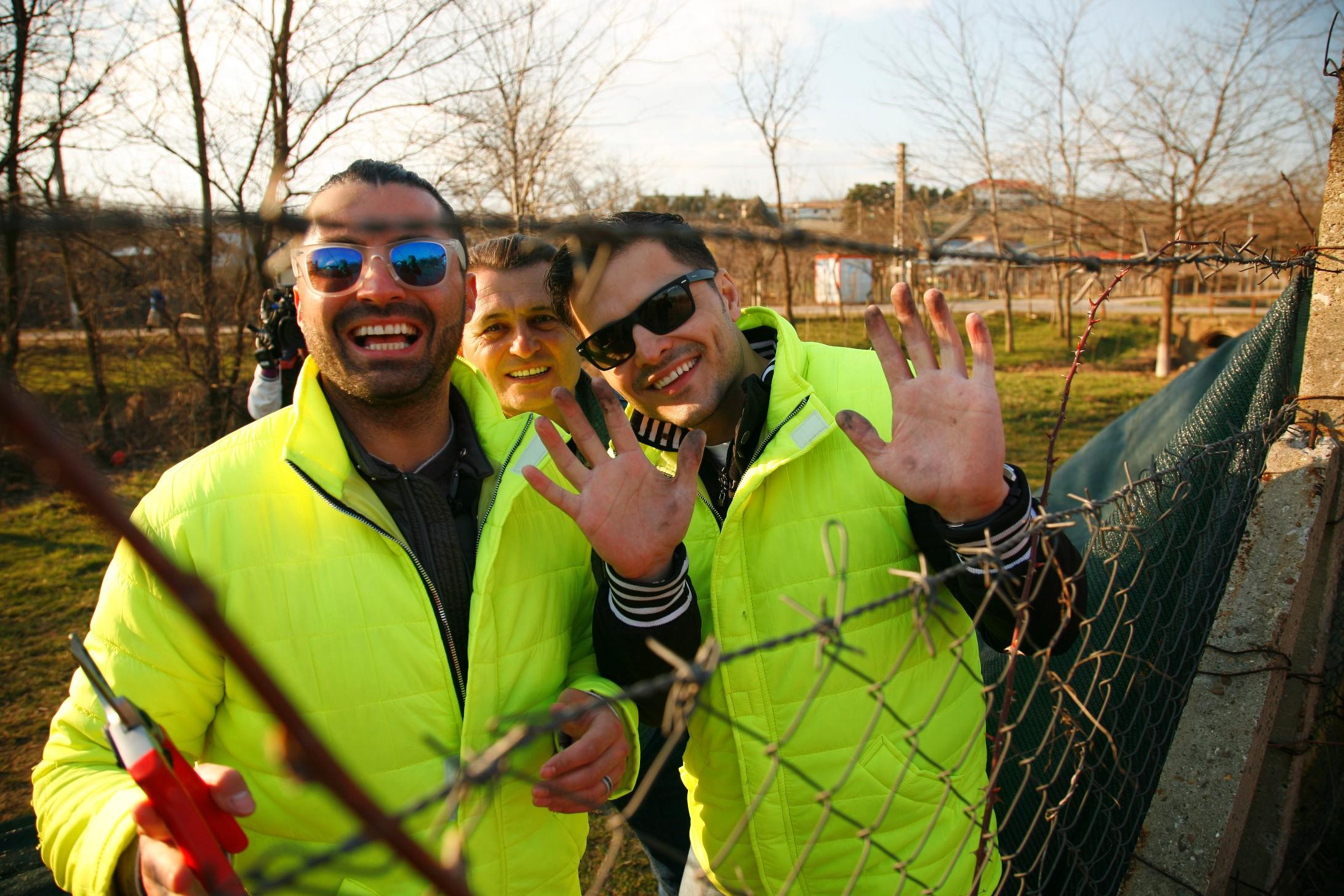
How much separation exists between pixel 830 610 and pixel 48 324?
35.2 feet

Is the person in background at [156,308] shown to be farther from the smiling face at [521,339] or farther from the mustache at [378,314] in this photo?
the mustache at [378,314]

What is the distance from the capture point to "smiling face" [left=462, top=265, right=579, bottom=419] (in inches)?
106

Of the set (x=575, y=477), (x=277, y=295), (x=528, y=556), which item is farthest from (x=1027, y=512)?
(x=277, y=295)

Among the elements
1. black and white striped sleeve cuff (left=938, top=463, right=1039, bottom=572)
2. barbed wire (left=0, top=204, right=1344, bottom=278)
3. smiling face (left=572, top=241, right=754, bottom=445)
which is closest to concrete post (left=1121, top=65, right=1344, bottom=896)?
barbed wire (left=0, top=204, right=1344, bottom=278)

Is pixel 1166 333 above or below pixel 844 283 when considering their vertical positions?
below

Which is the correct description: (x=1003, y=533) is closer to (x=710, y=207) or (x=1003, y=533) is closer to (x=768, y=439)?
(x=768, y=439)

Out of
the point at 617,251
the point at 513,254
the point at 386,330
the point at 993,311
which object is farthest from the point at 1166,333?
the point at 386,330

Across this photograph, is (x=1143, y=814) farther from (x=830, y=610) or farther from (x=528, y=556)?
(x=528, y=556)

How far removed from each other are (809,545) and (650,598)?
0.36 meters

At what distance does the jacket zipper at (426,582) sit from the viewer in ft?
5.28

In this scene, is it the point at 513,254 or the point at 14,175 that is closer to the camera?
the point at 513,254

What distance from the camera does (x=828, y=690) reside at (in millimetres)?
1680

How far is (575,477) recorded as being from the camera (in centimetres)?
160

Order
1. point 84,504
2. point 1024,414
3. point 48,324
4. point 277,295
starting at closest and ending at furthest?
point 84,504 < point 277,295 < point 48,324 < point 1024,414
